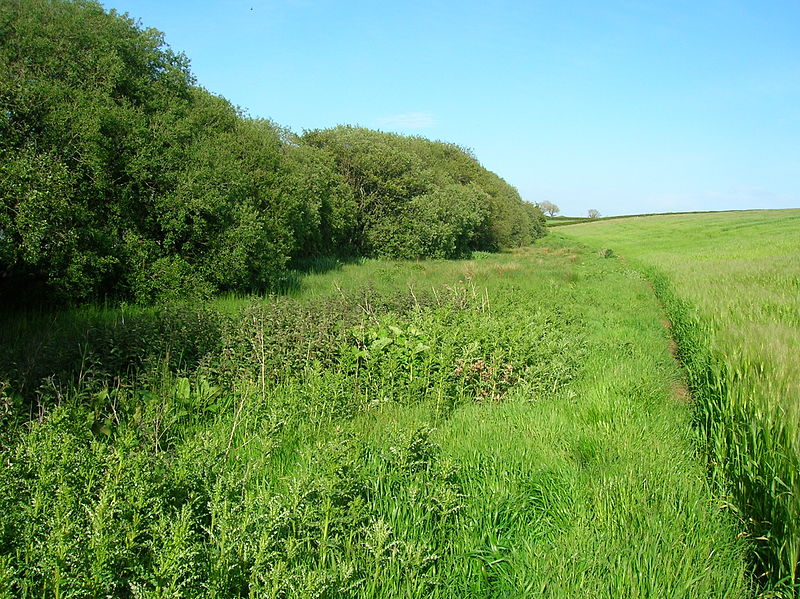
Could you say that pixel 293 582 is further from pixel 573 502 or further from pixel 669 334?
pixel 669 334

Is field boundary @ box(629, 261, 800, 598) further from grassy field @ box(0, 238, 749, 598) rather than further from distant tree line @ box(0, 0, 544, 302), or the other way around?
distant tree line @ box(0, 0, 544, 302)

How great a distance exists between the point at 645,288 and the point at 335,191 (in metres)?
16.2

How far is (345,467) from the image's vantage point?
4.03 metres

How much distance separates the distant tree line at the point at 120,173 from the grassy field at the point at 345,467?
2834 mm

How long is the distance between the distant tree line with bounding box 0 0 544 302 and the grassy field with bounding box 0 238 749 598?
2834mm

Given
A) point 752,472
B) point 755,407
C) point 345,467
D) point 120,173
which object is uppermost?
point 120,173

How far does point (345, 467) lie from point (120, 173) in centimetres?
1179

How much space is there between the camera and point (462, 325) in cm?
915

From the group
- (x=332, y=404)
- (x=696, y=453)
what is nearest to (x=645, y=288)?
(x=696, y=453)

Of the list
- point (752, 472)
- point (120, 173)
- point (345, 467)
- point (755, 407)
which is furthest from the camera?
point (120, 173)

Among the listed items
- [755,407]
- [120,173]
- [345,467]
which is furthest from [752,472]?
[120,173]

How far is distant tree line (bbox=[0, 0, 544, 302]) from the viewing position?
422 inches

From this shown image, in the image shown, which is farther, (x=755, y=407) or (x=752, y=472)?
(x=755, y=407)

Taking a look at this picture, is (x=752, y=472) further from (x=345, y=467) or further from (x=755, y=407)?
(x=345, y=467)
